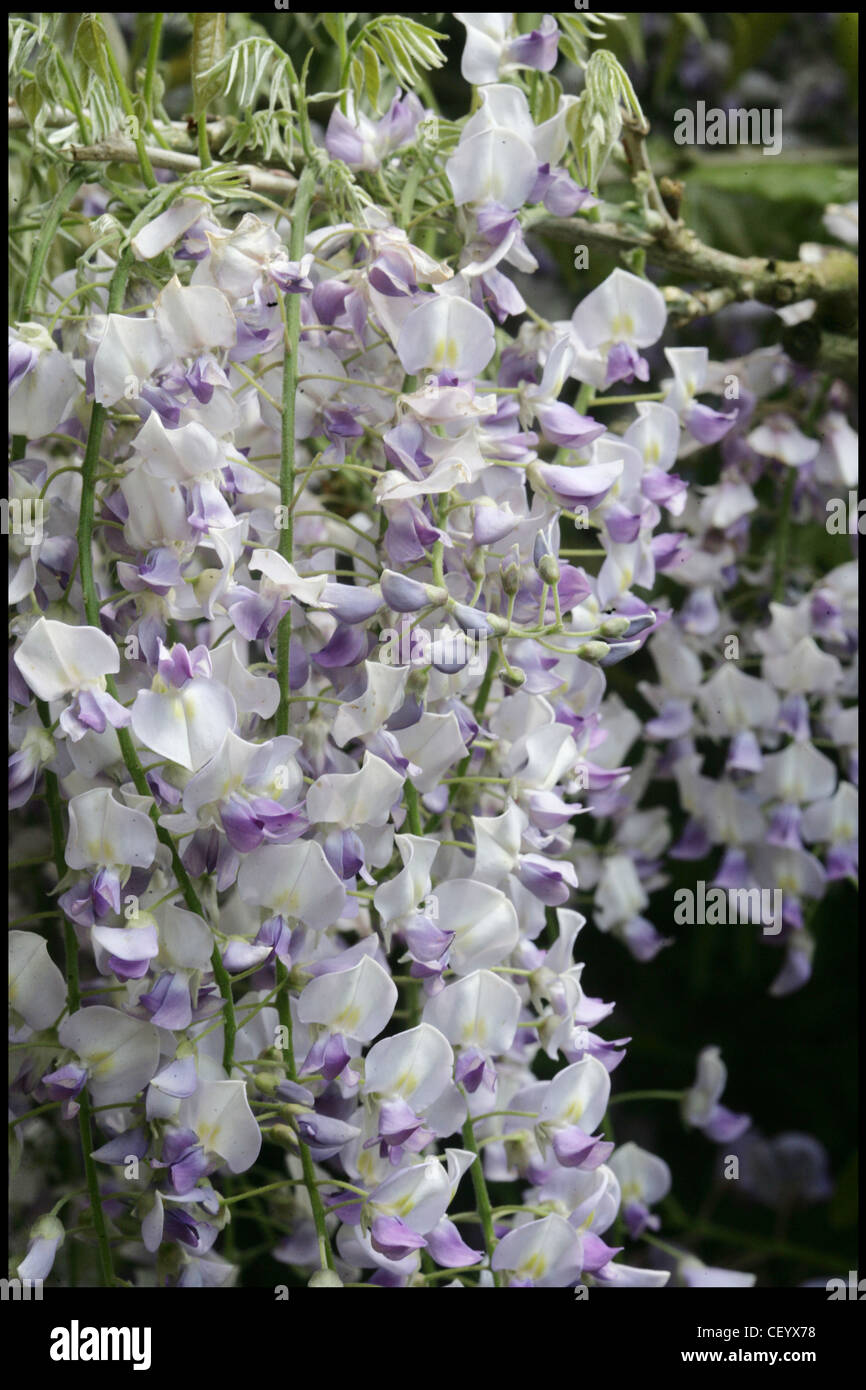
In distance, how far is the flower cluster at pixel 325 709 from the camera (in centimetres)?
52

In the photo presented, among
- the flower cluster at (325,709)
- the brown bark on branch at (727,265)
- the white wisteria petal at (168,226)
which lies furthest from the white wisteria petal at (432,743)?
the brown bark on branch at (727,265)

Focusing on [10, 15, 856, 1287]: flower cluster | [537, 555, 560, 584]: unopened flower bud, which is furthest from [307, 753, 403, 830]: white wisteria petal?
[537, 555, 560, 584]: unopened flower bud

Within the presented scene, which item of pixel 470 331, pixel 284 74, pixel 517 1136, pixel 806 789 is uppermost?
pixel 284 74

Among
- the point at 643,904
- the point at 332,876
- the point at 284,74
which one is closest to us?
the point at 332,876

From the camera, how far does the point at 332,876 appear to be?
519 mm

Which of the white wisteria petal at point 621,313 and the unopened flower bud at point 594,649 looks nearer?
the unopened flower bud at point 594,649

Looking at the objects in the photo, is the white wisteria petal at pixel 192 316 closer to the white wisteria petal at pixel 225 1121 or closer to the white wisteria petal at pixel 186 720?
the white wisteria petal at pixel 186 720

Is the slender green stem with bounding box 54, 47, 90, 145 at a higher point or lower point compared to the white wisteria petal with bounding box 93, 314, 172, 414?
higher

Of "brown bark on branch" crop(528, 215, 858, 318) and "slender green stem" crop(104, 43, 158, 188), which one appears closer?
"slender green stem" crop(104, 43, 158, 188)

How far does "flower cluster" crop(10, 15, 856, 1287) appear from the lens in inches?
20.6

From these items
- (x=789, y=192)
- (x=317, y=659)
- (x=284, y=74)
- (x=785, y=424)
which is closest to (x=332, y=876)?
(x=317, y=659)

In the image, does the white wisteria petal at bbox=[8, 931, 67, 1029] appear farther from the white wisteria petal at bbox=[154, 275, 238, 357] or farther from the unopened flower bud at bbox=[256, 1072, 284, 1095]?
the white wisteria petal at bbox=[154, 275, 238, 357]
